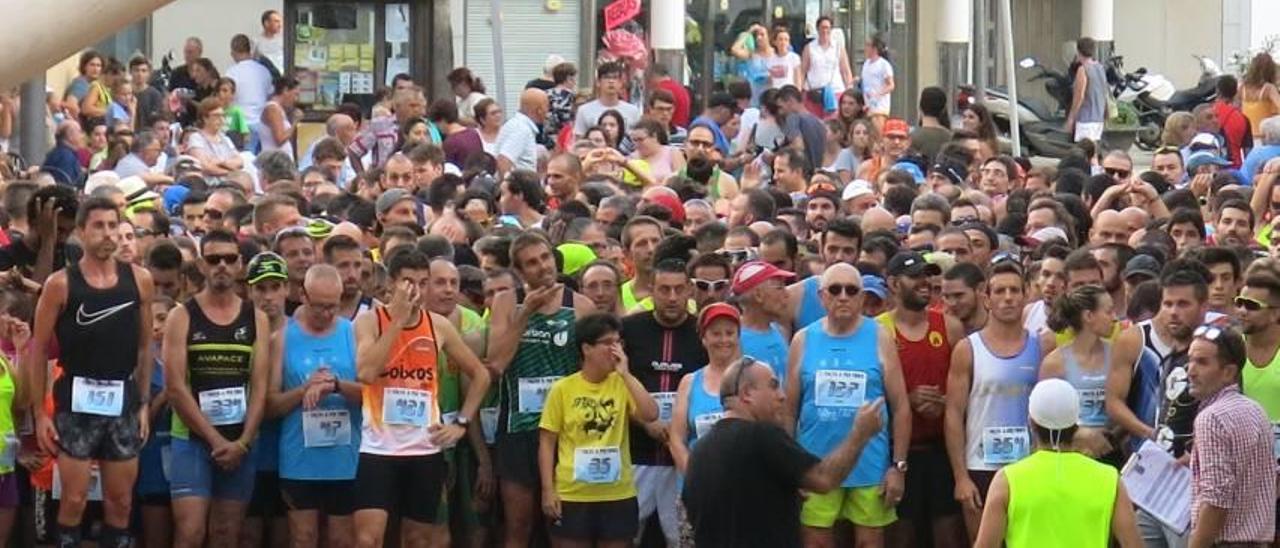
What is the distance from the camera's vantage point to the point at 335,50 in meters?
30.5

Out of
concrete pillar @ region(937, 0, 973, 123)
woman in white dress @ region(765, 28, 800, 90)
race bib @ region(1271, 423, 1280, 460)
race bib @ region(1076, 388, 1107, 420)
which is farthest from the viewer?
concrete pillar @ region(937, 0, 973, 123)

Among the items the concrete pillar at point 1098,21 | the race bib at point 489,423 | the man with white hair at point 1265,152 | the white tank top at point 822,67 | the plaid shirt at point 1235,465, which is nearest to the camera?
the plaid shirt at point 1235,465

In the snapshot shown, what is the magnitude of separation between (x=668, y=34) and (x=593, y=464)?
21.1 m

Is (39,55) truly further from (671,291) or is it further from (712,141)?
(712,141)

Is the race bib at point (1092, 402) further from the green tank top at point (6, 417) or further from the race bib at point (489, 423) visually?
the green tank top at point (6, 417)

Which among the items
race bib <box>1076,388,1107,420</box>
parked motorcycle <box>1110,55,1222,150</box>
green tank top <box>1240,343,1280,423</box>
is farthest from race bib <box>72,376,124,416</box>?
parked motorcycle <box>1110,55,1222,150</box>

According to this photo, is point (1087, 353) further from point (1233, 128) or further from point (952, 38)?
point (952, 38)

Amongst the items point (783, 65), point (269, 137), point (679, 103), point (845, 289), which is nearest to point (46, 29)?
point (845, 289)

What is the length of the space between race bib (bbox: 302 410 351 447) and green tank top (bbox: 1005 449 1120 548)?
4.09m

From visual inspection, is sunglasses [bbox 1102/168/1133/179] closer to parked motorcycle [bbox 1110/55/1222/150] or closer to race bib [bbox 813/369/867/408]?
race bib [bbox 813/369/867/408]

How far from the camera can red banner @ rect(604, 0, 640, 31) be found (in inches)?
1208

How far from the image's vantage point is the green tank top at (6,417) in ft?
41.5

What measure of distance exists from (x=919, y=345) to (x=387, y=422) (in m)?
2.32

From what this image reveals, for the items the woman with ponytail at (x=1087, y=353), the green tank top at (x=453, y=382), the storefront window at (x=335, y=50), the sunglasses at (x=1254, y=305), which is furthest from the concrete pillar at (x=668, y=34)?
the sunglasses at (x=1254, y=305)
